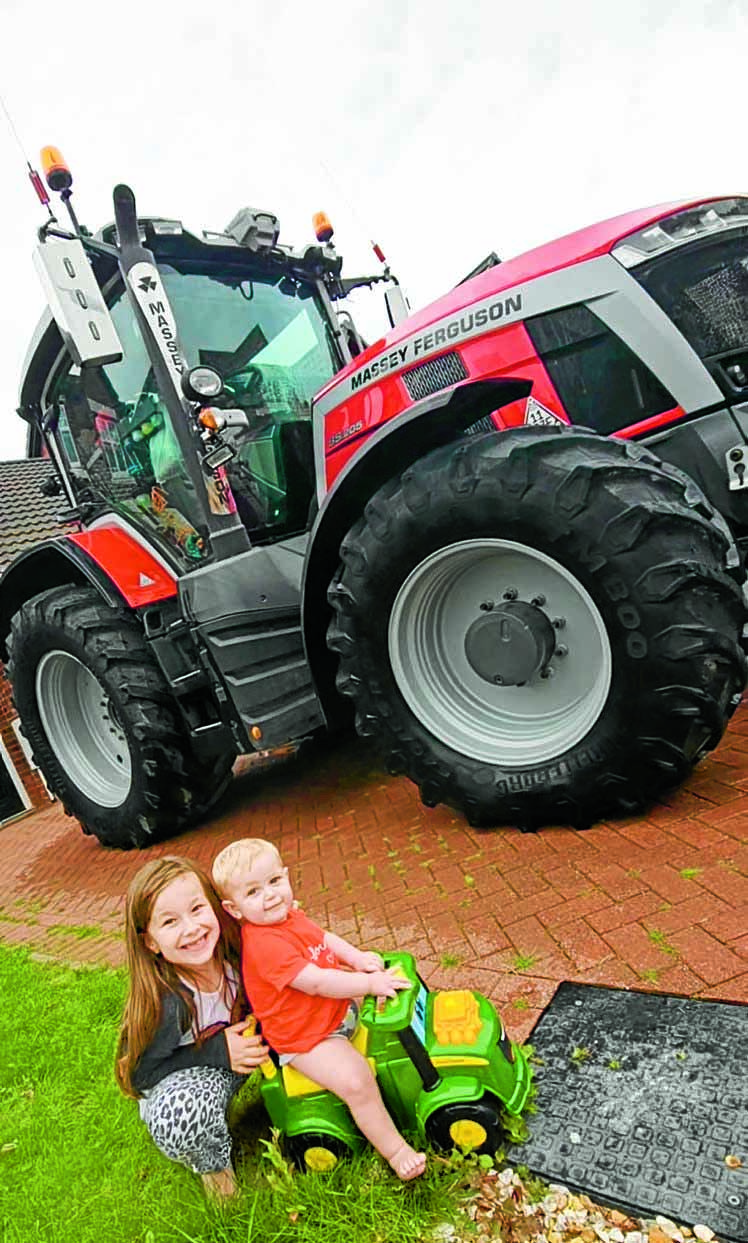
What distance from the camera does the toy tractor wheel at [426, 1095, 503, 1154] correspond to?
1.52 metres

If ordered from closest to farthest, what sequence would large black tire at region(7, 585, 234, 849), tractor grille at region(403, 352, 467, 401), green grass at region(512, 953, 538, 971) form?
green grass at region(512, 953, 538, 971), tractor grille at region(403, 352, 467, 401), large black tire at region(7, 585, 234, 849)

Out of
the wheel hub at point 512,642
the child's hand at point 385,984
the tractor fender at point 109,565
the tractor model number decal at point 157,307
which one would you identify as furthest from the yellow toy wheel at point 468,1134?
the tractor model number decal at point 157,307

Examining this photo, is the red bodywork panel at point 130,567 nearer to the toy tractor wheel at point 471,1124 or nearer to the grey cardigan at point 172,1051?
the grey cardigan at point 172,1051

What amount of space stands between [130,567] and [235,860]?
2.86 m

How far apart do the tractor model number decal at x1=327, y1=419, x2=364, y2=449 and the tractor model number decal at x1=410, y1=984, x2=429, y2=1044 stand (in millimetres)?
2377

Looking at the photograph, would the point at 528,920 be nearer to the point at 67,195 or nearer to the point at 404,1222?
the point at 404,1222

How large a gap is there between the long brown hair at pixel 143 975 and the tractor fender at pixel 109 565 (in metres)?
2.56

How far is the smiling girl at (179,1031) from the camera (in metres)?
1.60

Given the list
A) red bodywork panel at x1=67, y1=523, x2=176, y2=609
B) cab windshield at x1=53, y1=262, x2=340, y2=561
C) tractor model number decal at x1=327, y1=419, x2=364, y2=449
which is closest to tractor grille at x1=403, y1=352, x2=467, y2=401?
tractor model number decal at x1=327, y1=419, x2=364, y2=449

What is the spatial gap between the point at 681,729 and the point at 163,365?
2.81 m

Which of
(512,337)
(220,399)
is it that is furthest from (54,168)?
(512,337)

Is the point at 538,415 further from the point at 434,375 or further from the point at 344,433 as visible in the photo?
the point at 344,433

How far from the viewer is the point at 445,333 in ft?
9.95

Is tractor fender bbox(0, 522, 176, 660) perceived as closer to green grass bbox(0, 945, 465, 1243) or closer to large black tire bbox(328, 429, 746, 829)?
large black tire bbox(328, 429, 746, 829)
